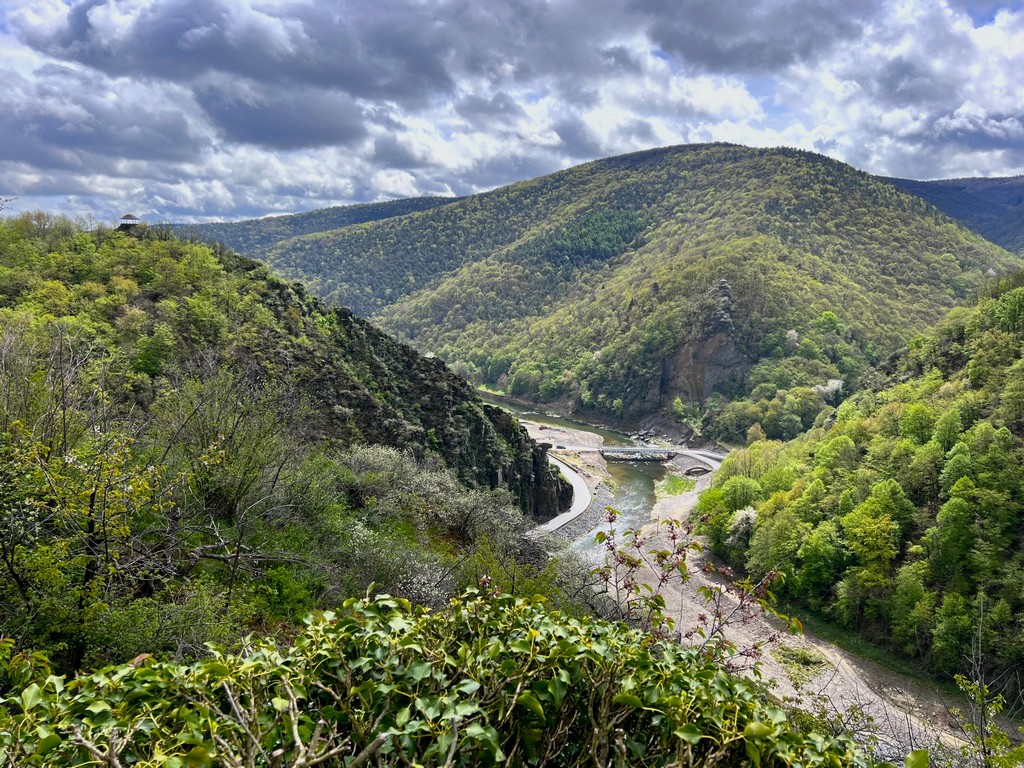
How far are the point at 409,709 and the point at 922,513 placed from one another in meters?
46.0

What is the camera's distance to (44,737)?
220 centimetres

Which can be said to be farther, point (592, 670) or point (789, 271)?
point (789, 271)

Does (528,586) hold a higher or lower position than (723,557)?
higher

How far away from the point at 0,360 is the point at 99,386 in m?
3.19

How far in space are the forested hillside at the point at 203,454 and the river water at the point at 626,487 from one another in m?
7.36

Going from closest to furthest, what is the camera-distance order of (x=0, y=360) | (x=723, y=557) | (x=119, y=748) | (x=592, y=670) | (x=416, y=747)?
(x=119, y=748), (x=416, y=747), (x=592, y=670), (x=0, y=360), (x=723, y=557)

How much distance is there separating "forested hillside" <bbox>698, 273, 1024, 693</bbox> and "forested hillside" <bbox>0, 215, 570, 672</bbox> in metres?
21.2

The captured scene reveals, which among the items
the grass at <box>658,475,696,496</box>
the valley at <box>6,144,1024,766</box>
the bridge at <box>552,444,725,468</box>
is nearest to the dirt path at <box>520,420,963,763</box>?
the valley at <box>6,144,1024,766</box>

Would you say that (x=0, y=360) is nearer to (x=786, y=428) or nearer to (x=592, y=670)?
(x=592, y=670)

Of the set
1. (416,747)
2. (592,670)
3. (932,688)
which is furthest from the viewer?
(932,688)

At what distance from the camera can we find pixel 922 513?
37.8 m

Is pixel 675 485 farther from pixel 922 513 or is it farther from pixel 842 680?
pixel 842 680

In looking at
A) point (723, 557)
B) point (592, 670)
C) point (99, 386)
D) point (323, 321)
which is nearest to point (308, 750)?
point (592, 670)

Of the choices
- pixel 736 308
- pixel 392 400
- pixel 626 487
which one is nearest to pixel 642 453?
pixel 626 487
